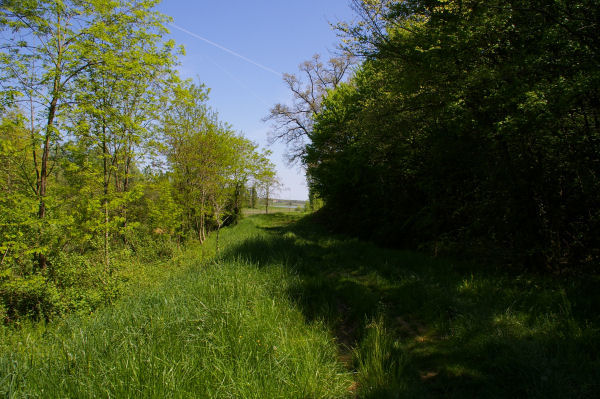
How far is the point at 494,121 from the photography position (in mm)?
5805

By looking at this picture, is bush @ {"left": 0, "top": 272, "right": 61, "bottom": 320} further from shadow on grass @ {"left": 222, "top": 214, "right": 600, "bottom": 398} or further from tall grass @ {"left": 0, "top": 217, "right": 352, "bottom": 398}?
shadow on grass @ {"left": 222, "top": 214, "right": 600, "bottom": 398}

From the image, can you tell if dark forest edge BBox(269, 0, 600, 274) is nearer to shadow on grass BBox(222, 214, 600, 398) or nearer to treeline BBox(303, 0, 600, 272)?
treeline BBox(303, 0, 600, 272)

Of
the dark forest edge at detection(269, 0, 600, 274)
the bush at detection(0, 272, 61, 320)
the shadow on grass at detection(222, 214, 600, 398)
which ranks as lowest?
the bush at detection(0, 272, 61, 320)

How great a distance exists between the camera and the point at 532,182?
18.1 ft

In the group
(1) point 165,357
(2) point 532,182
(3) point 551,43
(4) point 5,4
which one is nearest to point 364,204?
(2) point 532,182

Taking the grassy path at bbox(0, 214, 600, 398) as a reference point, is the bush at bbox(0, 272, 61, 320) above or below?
below

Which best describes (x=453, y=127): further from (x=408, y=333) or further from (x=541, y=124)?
(x=408, y=333)

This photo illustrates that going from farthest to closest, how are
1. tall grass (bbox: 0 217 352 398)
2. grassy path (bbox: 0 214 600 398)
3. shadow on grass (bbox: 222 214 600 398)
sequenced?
shadow on grass (bbox: 222 214 600 398)
grassy path (bbox: 0 214 600 398)
tall grass (bbox: 0 217 352 398)

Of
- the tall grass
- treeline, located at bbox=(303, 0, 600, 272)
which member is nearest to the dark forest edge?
treeline, located at bbox=(303, 0, 600, 272)

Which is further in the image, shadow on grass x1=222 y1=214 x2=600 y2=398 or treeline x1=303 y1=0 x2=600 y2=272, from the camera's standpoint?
treeline x1=303 y1=0 x2=600 y2=272

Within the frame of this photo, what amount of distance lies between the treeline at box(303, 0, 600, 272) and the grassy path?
1506mm

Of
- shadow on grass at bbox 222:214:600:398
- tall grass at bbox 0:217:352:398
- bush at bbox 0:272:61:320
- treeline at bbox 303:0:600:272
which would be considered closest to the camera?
tall grass at bbox 0:217:352:398

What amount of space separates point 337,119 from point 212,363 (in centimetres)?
1551

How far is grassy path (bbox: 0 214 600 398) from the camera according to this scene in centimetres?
242
